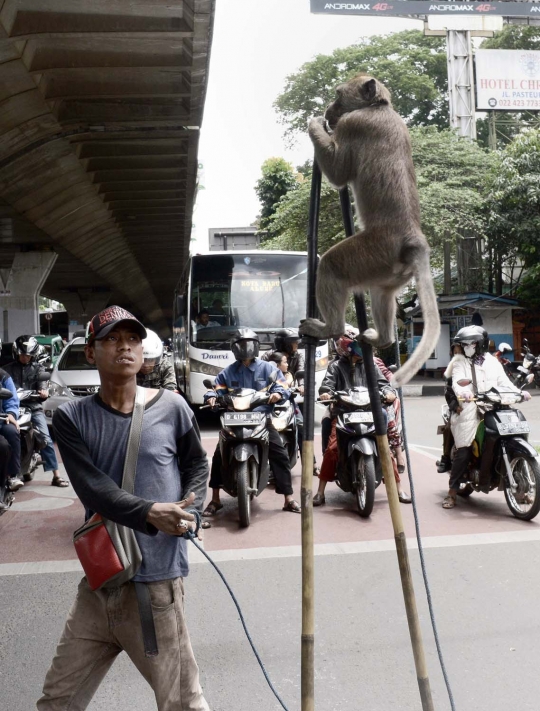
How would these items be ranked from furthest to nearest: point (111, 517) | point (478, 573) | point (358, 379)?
point (358, 379)
point (478, 573)
point (111, 517)

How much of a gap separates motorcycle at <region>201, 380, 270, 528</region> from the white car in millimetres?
4532

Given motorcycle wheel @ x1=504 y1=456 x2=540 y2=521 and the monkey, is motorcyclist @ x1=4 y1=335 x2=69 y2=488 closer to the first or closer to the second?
motorcycle wheel @ x1=504 y1=456 x2=540 y2=521

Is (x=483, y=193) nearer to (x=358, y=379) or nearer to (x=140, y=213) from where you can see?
(x=140, y=213)

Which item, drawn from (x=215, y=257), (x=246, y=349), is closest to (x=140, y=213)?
(x=215, y=257)

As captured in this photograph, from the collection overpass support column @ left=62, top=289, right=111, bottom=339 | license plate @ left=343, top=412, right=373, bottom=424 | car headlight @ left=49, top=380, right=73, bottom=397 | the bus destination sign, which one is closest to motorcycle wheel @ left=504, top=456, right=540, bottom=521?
license plate @ left=343, top=412, right=373, bottom=424

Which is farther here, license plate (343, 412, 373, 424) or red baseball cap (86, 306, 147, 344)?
license plate (343, 412, 373, 424)

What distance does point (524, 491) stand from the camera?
20.8 feet

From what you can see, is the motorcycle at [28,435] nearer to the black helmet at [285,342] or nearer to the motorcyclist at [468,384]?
the black helmet at [285,342]

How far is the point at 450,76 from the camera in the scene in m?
30.5

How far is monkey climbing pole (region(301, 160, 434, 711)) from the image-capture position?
2369 millimetres

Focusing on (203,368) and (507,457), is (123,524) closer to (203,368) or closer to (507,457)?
(507,457)

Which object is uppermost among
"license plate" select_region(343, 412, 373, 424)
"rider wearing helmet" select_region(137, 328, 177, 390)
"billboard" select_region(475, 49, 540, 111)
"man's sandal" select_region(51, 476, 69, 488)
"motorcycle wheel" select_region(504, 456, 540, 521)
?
"billboard" select_region(475, 49, 540, 111)

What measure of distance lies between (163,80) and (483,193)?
14940 millimetres

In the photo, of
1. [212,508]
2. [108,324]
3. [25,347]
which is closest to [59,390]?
[25,347]
